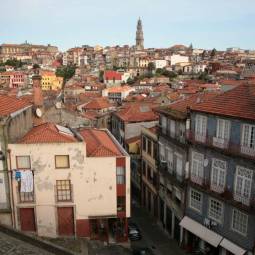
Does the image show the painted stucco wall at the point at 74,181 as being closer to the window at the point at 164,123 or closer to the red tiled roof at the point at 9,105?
the red tiled roof at the point at 9,105

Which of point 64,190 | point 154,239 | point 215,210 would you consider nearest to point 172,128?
point 215,210

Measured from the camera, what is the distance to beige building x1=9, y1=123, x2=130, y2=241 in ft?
89.8

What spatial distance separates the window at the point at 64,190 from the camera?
2808 cm

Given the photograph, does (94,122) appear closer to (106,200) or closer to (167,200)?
(167,200)

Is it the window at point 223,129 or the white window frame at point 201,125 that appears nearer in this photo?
the window at point 223,129

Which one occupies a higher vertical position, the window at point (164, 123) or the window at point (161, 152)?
the window at point (164, 123)

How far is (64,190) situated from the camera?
28.2 m

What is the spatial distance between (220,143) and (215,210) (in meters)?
5.52

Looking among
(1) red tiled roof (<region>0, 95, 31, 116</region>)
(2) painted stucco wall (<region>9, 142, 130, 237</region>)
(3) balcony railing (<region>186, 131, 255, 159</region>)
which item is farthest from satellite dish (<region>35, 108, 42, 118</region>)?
(3) balcony railing (<region>186, 131, 255, 159</region>)

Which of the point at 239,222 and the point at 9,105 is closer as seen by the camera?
the point at 239,222

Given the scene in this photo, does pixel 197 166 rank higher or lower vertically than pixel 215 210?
higher

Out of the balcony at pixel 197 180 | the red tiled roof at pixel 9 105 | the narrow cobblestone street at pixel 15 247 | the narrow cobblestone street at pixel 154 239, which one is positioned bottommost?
the narrow cobblestone street at pixel 154 239

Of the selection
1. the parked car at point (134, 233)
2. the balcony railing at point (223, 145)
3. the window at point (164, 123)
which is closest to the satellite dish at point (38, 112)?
the window at point (164, 123)

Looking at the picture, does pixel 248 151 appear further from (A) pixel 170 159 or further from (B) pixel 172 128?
(A) pixel 170 159
